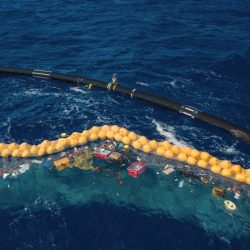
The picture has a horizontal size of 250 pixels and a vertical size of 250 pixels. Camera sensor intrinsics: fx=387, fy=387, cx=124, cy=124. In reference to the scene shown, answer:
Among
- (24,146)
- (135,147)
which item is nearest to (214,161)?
(135,147)

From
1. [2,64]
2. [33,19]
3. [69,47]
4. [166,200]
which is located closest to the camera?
[166,200]

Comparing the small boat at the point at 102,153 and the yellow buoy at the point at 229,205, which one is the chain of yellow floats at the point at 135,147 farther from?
the yellow buoy at the point at 229,205

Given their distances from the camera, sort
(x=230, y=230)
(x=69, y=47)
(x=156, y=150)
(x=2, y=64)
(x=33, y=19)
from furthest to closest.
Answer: (x=33, y=19)
(x=69, y=47)
(x=2, y=64)
(x=156, y=150)
(x=230, y=230)

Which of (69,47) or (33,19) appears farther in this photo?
(33,19)

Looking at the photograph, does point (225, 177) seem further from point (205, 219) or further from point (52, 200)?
point (52, 200)

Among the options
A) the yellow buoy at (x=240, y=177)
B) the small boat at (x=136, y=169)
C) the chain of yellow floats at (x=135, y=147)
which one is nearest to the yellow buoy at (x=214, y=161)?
the chain of yellow floats at (x=135, y=147)

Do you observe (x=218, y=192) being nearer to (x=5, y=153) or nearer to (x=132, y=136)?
(x=132, y=136)

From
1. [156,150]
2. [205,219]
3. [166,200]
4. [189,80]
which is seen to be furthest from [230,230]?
[189,80]
